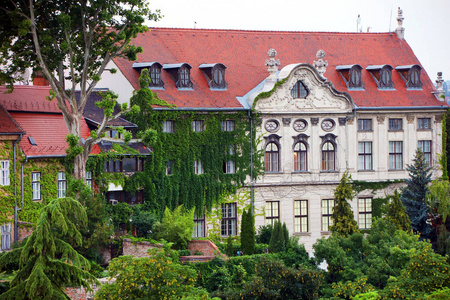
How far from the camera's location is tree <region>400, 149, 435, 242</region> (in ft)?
165

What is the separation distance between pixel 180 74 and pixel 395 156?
14795 mm

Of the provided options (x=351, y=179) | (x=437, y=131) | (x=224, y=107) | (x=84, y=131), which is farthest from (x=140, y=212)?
(x=437, y=131)

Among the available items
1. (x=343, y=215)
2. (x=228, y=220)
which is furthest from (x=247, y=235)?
(x=343, y=215)

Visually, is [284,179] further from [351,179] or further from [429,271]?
[429,271]

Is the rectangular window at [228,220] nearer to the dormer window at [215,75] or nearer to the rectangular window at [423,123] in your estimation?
the dormer window at [215,75]

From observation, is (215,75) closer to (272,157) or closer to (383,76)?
(272,157)

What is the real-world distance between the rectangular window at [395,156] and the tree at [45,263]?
31.0 meters

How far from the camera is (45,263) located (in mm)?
26625

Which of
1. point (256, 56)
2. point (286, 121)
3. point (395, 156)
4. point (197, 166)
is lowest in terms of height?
point (197, 166)

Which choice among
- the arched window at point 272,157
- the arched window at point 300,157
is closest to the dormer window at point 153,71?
the arched window at point 272,157

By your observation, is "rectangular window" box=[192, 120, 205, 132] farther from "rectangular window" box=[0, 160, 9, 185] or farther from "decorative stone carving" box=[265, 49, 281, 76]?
"rectangular window" box=[0, 160, 9, 185]

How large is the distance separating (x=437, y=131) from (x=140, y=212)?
21109mm

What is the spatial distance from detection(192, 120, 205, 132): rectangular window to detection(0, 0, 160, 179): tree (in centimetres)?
690

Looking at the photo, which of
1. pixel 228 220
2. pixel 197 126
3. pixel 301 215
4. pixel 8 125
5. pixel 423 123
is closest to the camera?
pixel 8 125
